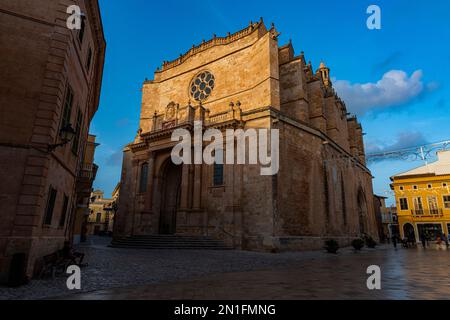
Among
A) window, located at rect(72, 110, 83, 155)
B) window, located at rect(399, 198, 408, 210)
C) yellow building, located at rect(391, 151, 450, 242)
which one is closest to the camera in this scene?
window, located at rect(72, 110, 83, 155)

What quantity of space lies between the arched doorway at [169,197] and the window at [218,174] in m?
4.36

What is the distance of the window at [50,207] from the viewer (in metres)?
8.09

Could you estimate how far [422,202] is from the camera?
37.6m

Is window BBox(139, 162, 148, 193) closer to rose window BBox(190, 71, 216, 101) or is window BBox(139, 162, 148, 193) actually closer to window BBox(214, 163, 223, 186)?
window BBox(214, 163, 223, 186)

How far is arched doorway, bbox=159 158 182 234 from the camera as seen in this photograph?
2272 centimetres

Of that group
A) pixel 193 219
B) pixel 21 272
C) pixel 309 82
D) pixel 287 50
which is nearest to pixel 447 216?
pixel 309 82

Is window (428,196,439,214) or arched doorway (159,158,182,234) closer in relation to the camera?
arched doorway (159,158,182,234)

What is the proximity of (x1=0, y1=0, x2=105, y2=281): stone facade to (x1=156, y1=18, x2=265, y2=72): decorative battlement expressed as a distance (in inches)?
710

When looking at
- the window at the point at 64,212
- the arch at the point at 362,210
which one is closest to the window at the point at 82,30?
the window at the point at 64,212

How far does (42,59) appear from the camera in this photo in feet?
26.5

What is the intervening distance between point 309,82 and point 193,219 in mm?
16778

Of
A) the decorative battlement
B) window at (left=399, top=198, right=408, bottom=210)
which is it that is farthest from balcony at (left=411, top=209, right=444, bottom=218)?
the decorative battlement

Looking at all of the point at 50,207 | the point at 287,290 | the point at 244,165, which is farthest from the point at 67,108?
the point at 244,165

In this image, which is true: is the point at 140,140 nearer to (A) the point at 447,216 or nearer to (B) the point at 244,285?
(B) the point at 244,285
